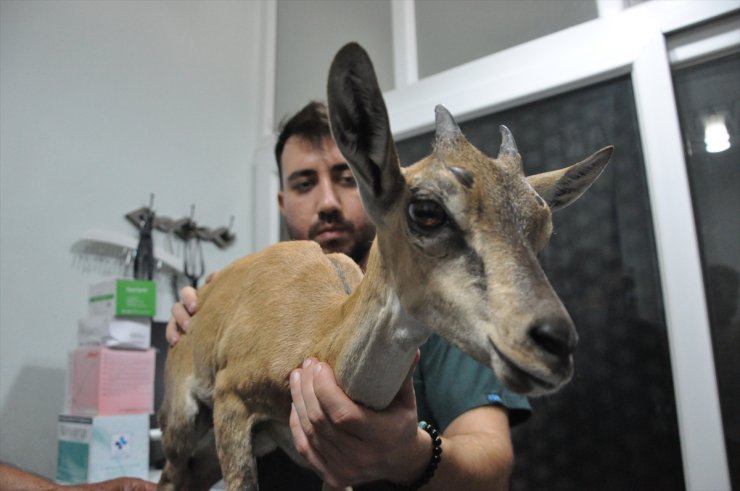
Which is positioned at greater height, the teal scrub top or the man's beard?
the man's beard

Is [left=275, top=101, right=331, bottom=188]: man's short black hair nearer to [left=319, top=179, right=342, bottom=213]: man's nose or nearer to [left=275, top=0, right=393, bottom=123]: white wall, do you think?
[left=319, top=179, right=342, bottom=213]: man's nose

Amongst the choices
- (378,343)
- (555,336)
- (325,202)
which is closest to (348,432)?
(378,343)

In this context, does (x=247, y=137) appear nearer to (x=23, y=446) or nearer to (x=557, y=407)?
(x=23, y=446)

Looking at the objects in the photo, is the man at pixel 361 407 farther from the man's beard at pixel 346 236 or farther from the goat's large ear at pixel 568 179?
the goat's large ear at pixel 568 179

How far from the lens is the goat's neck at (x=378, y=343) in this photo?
0.83 m

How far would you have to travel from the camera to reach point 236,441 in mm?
1083

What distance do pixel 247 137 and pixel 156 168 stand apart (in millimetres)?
706

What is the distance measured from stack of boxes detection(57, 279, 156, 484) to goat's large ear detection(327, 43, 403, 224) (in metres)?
1.56

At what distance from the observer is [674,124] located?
1.68 m

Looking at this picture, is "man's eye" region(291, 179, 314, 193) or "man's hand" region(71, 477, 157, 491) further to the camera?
"man's eye" region(291, 179, 314, 193)

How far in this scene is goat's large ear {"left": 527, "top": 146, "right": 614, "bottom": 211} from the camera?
92 cm

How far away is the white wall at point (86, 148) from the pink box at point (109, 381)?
304 millimetres

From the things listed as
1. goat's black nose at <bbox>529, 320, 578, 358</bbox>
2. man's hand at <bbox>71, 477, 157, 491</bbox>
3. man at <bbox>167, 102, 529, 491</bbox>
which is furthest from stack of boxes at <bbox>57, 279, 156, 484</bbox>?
goat's black nose at <bbox>529, 320, 578, 358</bbox>

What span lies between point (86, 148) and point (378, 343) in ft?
7.22
